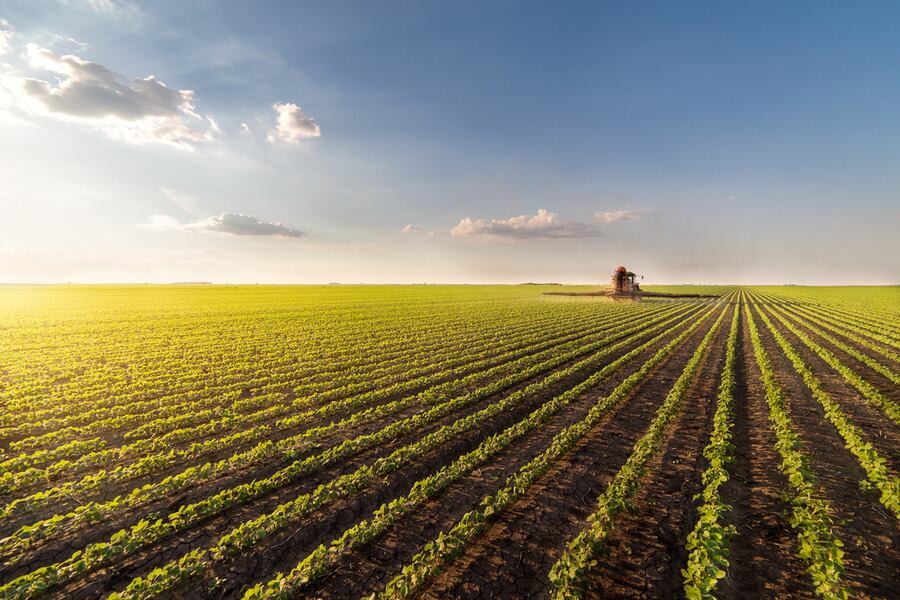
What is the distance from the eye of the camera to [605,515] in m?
6.73

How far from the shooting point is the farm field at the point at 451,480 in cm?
571

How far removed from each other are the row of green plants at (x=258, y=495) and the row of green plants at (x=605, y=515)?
4469 mm

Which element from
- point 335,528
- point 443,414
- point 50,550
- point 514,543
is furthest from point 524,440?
point 50,550

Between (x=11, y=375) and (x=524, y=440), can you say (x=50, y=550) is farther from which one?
(x=11, y=375)

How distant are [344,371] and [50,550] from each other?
1203 centimetres

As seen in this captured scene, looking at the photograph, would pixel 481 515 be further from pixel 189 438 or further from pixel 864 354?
pixel 864 354

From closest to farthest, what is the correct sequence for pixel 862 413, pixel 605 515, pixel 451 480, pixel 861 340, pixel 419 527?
pixel 605 515 → pixel 419 527 → pixel 451 480 → pixel 862 413 → pixel 861 340

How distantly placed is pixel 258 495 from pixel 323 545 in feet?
9.07

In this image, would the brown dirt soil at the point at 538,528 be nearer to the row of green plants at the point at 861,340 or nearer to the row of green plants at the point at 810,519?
the row of green plants at the point at 810,519

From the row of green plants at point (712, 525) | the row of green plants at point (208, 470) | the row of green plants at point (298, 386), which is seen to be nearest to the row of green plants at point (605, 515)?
the row of green plants at point (712, 525)

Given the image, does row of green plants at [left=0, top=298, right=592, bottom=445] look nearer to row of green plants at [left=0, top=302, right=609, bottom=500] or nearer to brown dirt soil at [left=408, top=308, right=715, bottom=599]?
row of green plants at [left=0, top=302, right=609, bottom=500]

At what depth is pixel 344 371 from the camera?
18219 mm

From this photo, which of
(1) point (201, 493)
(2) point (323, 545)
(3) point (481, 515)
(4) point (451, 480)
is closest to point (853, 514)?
(3) point (481, 515)

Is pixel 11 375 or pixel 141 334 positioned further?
pixel 141 334
